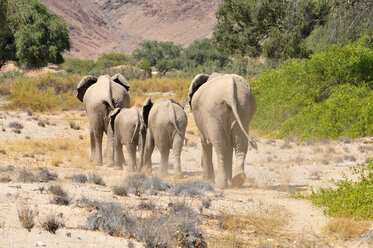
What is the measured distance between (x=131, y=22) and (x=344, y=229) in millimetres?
139708

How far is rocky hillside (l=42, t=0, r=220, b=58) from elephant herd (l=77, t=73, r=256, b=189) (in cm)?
10970

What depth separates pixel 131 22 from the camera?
14162cm

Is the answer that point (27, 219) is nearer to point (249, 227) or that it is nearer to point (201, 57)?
point (249, 227)

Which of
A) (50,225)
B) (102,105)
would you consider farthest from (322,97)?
(50,225)

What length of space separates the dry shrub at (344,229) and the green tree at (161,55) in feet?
234

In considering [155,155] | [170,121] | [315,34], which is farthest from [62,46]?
[170,121]

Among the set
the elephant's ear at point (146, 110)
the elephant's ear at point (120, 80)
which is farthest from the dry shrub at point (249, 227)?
the elephant's ear at point (120, 80)

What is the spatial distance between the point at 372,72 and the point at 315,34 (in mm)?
5835

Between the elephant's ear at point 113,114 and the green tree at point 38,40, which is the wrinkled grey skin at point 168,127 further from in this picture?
the green tree at point 38,40

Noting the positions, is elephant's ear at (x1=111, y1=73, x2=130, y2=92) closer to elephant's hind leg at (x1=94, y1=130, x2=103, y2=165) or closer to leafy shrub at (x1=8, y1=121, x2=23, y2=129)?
elephant's hind leg at (x1=94, y1=130, x2=103, y2=165)

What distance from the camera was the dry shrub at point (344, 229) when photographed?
244 inches

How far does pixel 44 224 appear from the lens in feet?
17.0

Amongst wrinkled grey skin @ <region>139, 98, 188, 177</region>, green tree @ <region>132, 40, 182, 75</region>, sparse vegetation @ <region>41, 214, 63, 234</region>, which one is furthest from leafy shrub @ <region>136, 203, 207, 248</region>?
green tree @ <region>132, 40, 182, 75</region>

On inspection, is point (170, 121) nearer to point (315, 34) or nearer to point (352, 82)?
point (352, 82)
